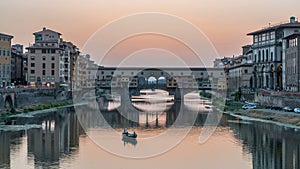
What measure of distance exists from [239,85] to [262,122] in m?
37.5

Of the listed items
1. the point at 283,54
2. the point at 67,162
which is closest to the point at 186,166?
the point at 67,162

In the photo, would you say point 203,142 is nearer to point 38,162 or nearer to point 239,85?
point 38,162

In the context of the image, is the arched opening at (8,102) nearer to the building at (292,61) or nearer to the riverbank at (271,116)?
the riverbank at (271,116)

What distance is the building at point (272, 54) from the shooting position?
6052 cm

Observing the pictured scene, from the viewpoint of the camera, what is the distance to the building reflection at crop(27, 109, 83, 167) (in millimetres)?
27406

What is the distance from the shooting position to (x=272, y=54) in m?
63.2

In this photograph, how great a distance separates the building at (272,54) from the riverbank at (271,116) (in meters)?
9.31

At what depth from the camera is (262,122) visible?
4397cm

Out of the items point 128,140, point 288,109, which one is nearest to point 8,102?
point 128,140

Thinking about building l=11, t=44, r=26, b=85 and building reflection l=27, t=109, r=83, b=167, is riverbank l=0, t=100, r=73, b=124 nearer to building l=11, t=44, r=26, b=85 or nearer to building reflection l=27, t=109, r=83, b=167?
building reflection l=27, t=109, r=83, b=167

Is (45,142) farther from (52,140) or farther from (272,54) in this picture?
(272,54)

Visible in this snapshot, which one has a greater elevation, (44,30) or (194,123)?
(44,30)

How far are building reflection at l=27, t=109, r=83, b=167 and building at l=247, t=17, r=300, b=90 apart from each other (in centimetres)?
2848

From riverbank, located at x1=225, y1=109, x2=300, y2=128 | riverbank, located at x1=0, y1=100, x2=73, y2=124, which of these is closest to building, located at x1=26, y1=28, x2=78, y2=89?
riverbank, located at x1=0, y1=100, x2=73, y2=124
